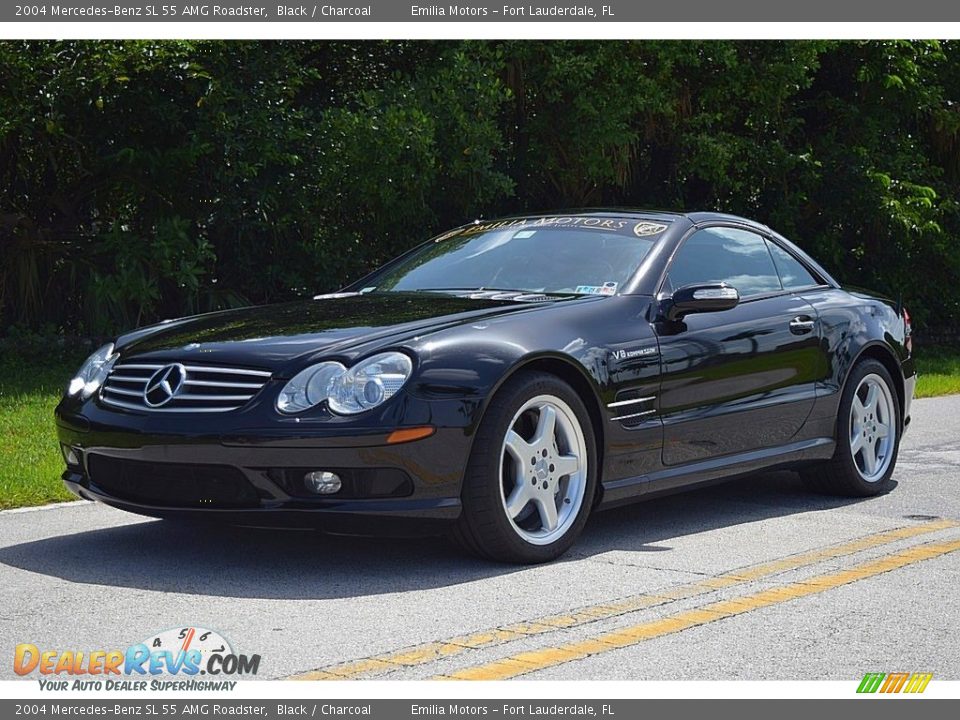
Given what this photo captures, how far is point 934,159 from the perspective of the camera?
70.0 ft

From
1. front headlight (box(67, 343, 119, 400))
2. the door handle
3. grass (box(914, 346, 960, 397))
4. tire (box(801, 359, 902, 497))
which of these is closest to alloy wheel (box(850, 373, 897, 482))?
tire (box(801, 359, 902, 497))

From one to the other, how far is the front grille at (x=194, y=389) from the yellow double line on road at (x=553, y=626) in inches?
55.5

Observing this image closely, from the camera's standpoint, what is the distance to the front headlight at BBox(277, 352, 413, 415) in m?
5.75

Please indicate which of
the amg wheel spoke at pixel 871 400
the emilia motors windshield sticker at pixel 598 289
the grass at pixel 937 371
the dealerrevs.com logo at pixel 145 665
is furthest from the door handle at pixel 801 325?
the grass at pixel 937 371

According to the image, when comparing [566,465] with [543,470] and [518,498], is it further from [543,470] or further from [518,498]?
[518,498]

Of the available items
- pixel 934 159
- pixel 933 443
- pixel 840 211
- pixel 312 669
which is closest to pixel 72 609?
pixel 312 669

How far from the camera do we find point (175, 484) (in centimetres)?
→ 590

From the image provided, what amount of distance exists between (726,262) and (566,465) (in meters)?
1.83

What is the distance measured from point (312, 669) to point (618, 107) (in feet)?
42.1

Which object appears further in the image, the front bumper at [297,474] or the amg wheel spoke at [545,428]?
the amg wheel spoke at [545,428]

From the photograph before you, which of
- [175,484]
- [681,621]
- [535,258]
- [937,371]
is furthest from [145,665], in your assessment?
[937,371]

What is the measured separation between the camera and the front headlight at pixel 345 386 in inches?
226

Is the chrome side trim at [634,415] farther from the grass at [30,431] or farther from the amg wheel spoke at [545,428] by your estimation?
the grass at [30,431]

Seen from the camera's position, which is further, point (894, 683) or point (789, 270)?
point (789, 270)
